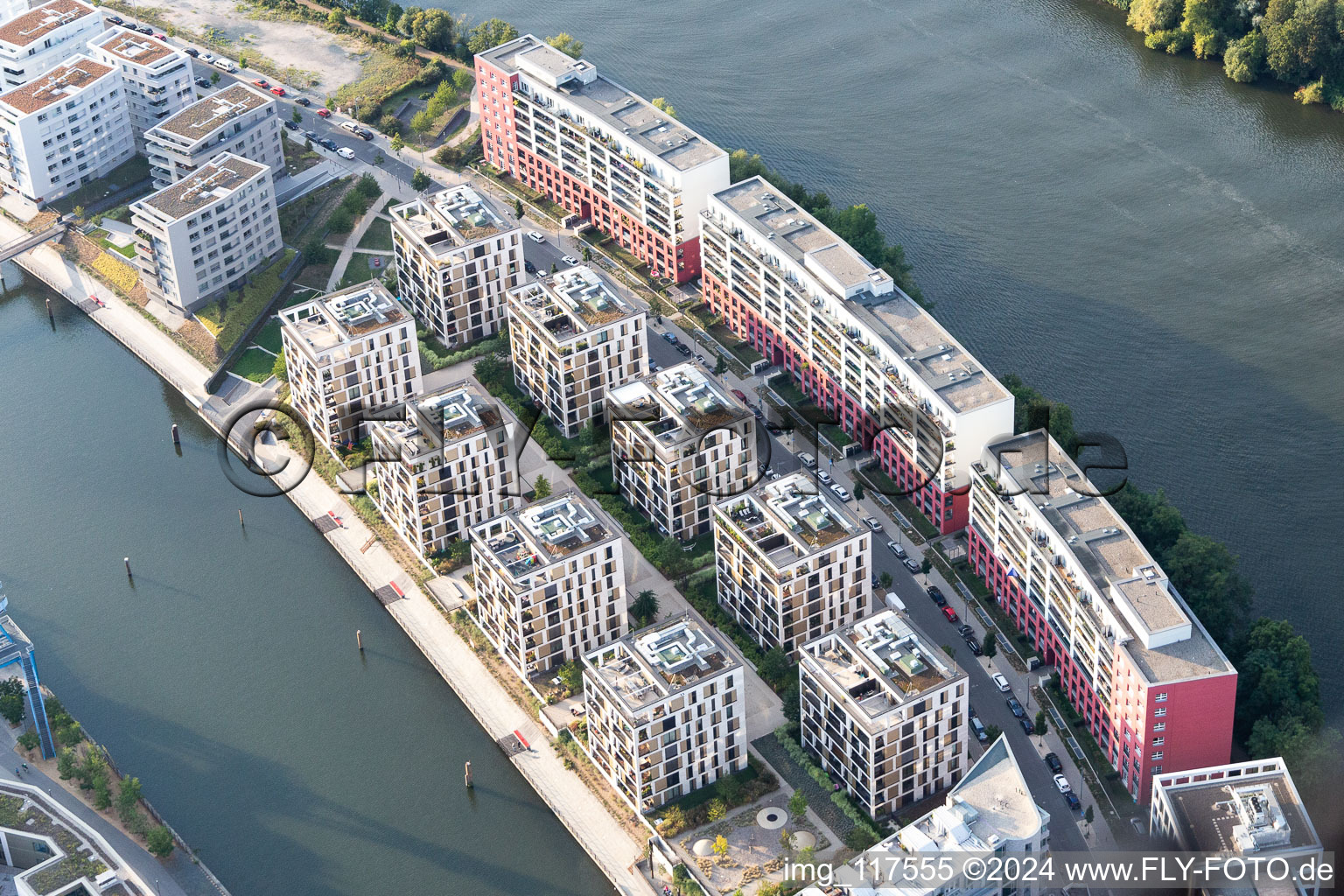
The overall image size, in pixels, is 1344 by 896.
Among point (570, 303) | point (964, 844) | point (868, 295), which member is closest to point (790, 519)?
point (868, 295)

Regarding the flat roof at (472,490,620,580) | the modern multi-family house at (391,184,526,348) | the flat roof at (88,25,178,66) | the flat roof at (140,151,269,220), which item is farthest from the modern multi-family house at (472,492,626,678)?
the flat roof at (88,25,178,66)

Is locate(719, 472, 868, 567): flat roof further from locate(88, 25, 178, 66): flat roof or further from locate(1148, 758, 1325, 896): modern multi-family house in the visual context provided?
locate(88, 25, 178, 66): flat roof

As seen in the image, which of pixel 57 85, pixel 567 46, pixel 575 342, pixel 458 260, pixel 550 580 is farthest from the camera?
pixel 567 46

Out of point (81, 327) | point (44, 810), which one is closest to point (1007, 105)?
point (81, 327)

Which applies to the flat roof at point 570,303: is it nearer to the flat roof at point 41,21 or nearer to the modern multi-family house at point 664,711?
the modern multi-family house at point 664,711

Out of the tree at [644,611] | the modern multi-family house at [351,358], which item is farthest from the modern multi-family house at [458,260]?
the tree at [644,611]

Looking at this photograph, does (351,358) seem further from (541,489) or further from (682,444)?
(682,444)
